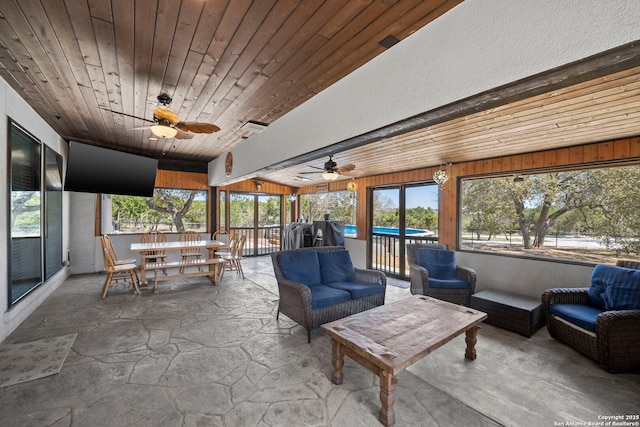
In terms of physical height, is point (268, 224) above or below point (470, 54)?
below

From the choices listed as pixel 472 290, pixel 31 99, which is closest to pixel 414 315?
pixel 472 290

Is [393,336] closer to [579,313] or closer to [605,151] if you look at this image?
[579,313]

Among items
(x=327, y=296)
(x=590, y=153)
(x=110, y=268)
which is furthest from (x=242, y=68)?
(x=590, y=153)

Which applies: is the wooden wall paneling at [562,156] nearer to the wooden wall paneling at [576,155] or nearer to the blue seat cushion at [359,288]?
the wooden wall paneling at [576,155]

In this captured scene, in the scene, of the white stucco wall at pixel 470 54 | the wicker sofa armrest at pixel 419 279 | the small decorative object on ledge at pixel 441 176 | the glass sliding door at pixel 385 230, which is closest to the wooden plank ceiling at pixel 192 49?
the white stucco wall at pixel 470 54

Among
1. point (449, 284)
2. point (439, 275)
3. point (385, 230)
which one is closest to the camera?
point (449, 284)

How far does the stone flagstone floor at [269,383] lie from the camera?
5.90ft

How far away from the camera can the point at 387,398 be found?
1.74m

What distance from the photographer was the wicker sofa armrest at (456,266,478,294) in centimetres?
384

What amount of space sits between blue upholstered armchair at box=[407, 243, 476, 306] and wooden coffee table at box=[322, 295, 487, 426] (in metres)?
1.15

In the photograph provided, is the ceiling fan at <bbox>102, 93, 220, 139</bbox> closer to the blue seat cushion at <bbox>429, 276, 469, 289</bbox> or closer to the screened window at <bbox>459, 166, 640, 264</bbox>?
the blue seat cushion at <bbox>429, 276, 469, 289</bbox>

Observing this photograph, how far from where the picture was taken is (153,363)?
94.7 inches

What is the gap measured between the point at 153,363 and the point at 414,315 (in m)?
2.52

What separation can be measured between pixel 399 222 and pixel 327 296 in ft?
11.0
